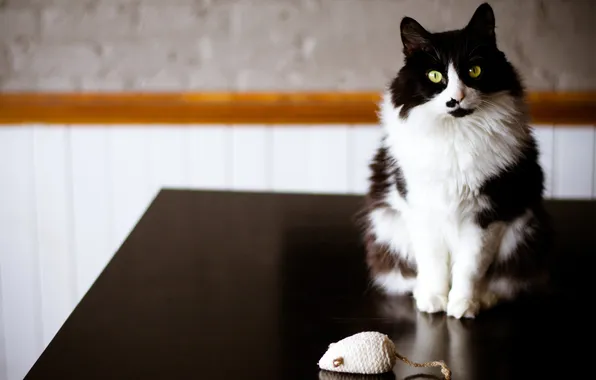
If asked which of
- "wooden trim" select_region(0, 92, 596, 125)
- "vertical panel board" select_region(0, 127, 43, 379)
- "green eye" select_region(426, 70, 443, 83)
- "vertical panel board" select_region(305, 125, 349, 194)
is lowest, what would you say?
"vertical panel board" select_region(0, 127, 43, 379)

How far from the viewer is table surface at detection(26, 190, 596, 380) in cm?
95

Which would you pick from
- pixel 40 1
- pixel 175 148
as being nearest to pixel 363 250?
pixel 175 148

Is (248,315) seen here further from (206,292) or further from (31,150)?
(31,150)

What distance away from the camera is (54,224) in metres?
2.20

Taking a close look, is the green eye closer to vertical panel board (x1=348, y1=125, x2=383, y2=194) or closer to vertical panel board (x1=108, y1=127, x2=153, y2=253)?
vertical panel board (x1=348, y1=125, x2=383, y2=194)

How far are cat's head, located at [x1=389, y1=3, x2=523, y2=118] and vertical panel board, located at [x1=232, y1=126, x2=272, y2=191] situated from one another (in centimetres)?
99

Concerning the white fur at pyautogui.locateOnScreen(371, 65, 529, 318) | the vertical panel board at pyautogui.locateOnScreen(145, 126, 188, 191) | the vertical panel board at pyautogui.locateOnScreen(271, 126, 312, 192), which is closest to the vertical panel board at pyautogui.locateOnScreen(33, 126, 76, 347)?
the vertical panel board at pyautogui.locateOnScreen(145, 126, 188, 191)

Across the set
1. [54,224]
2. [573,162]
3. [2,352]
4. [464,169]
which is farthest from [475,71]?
[2,352]

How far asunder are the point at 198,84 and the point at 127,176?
1.05 feet

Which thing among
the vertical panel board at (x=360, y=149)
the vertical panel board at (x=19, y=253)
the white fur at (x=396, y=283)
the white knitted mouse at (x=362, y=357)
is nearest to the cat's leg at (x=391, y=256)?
the white fur at (x=396, y=283)

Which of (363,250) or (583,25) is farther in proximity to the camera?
(583,25)

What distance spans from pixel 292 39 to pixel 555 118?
70 cm

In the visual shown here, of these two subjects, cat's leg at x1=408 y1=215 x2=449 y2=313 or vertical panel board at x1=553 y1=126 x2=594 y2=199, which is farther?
vertical panel board at x1=553 y1=126 x2=594 y2=199

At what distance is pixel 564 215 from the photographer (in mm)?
1705
